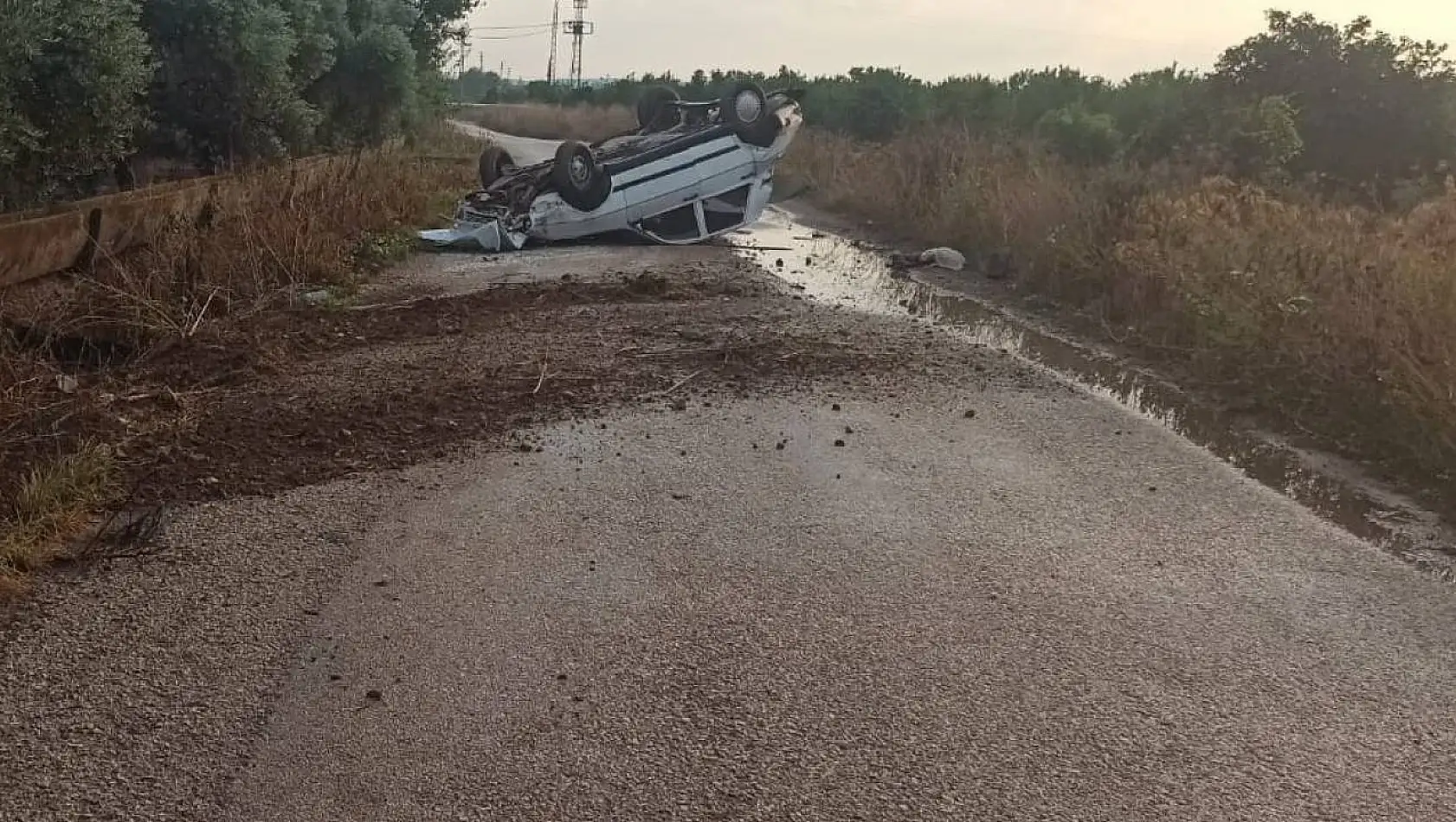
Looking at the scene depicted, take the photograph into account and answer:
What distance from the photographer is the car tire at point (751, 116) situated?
45.3ft

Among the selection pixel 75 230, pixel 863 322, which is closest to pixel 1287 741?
pixel 863 322

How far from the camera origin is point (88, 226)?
8.01 metres

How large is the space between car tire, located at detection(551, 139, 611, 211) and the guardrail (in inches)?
158

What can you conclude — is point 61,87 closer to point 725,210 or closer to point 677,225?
point 677,225

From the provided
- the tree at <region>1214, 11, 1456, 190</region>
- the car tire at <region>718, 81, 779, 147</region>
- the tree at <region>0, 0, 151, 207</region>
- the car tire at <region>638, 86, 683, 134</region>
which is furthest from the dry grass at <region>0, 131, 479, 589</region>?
the tree at <region>1214, 11, 1456, 190</region>

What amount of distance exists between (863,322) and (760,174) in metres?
5.33

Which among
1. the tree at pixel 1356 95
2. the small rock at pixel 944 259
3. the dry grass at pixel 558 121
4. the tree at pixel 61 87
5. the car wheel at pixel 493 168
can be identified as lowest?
the dry grass at pixel 558 121

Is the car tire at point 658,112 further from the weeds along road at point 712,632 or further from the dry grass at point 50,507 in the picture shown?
the dry grass at point 50,507

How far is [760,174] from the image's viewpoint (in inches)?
559

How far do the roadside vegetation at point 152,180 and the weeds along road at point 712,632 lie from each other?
47 centimetres

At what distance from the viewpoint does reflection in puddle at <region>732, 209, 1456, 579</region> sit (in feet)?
16.9

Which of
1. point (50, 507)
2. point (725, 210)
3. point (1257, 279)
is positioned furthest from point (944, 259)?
point (50, 507)

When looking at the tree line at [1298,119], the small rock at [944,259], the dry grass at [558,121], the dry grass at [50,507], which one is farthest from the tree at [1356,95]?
the dry grass at [558,121]

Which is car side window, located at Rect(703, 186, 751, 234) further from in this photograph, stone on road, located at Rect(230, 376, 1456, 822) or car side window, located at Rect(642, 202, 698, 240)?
stone on road, located at Rect(230, 376, 1456, 822)
